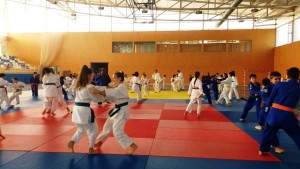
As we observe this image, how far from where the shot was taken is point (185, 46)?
Answer: 22219mm

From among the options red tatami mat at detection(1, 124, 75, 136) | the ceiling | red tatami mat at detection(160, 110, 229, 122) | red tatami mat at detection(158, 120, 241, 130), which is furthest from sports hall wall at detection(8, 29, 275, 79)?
red tatami mat at detection(1, 124, 75, 136)

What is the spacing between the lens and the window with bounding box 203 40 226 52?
857 inches

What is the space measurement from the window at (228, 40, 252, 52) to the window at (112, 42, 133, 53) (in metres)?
9.34

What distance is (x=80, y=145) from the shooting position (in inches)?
181

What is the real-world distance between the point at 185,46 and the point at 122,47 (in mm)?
6048

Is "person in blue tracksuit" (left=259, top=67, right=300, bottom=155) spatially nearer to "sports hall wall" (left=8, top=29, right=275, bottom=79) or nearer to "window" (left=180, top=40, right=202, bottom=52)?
"sports hall wall" (left=8, top=29, right=275, bottom=79)

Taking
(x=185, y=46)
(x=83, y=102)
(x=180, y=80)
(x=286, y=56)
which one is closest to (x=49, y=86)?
(x=83, y=102)

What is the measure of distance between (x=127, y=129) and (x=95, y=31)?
1853 centimetres

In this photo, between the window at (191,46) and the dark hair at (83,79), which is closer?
the dark hair at (83,79)

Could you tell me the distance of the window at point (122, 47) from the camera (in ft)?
A: 74.5

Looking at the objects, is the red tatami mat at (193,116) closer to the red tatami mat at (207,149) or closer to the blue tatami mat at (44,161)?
the red tatami mat at (207,149)

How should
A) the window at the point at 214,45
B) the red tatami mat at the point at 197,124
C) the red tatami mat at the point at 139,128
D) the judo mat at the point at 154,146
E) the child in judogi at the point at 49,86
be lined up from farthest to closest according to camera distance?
the window at the point at 214,45
the child in judogi at the point at 49,86
the red tatami mat at the point at 197,124
the red tatami mat at the point at 139,128
the judo mat at the point at 154,146

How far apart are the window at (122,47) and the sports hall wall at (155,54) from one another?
347 millimetres

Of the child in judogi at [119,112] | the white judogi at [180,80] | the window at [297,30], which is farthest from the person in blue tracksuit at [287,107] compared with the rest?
the window at [297,30]
